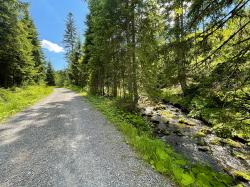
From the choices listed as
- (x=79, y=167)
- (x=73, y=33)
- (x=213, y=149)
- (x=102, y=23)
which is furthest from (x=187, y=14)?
(x=73, y=33)

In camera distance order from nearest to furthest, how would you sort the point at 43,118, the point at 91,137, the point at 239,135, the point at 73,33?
1. the point at 91,137
2. the point at 239,135
3. the point at 43,118
4. the point at 73,33

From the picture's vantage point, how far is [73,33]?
166 ft

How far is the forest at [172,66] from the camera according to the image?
5469 millimetres

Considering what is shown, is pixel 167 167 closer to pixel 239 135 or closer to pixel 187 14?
pixel 187 14

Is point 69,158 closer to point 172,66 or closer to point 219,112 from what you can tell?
point 172,66

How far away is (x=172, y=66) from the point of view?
20.7ft

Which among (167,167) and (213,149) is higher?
(167,167)

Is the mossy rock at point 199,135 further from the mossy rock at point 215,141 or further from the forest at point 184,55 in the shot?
the forest at point 184,55

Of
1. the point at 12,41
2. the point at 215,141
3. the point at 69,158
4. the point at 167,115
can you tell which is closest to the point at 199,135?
the point at 215,141

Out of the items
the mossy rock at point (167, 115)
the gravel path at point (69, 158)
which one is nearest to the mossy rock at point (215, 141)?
the gravel path at point (69, 158)

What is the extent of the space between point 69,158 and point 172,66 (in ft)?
11.6

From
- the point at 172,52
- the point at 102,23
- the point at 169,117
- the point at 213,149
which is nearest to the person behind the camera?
the point at 172,52

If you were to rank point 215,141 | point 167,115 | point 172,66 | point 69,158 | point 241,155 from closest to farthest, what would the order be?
1. point 69,158
2. point 172,66
3. point 241,155
4. point 215,141
5. point 167,115

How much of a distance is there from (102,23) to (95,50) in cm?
378
